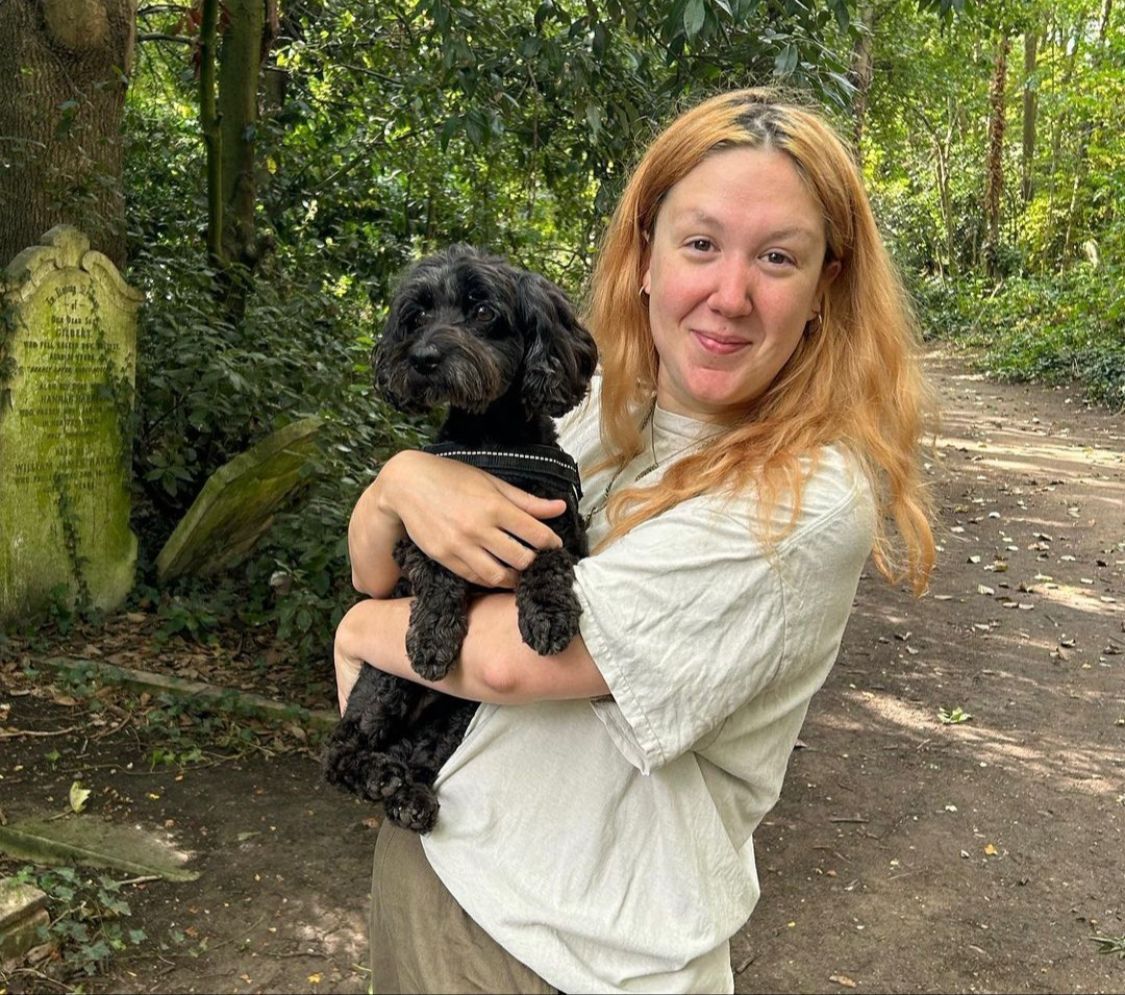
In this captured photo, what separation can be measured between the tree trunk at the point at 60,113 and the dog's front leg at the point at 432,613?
523 cm

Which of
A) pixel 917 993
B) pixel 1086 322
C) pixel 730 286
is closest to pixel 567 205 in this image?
pixel 917 993

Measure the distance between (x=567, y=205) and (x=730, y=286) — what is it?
7467 millimetres

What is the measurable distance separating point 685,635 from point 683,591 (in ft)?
0.23

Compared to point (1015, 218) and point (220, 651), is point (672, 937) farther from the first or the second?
point (1015, 218)

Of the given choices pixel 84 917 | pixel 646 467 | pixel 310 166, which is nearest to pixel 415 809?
pixel 646 467

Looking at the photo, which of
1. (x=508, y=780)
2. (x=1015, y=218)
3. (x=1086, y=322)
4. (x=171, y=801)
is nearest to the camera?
(x=508, y=780)

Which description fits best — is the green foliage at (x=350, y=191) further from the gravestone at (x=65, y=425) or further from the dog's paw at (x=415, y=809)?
the dog's paw at (x=415, y=809)

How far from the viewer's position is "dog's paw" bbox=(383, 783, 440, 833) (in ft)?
6.53

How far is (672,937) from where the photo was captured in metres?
1.79

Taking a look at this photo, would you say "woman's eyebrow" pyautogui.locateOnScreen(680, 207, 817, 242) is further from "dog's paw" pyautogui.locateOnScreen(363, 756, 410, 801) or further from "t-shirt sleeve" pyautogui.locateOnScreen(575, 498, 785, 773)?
"dog's paw" pyautogui.locateOnScreen(363, 756, 410, 801)

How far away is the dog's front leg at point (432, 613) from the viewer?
2.07 metres

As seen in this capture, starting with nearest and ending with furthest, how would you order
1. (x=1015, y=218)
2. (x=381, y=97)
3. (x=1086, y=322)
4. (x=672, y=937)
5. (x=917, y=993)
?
1. (x=672, y=937)
2. (x=917, y=993)
3. (x=381, y=97)
4. (x=1086, y=322)
5. (x=1015, y=218)

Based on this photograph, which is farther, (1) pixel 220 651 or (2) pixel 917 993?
(1) pixel 220 651

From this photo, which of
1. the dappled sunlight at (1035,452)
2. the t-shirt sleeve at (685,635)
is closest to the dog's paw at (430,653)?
the t-shirt sleeve at (685,635)
